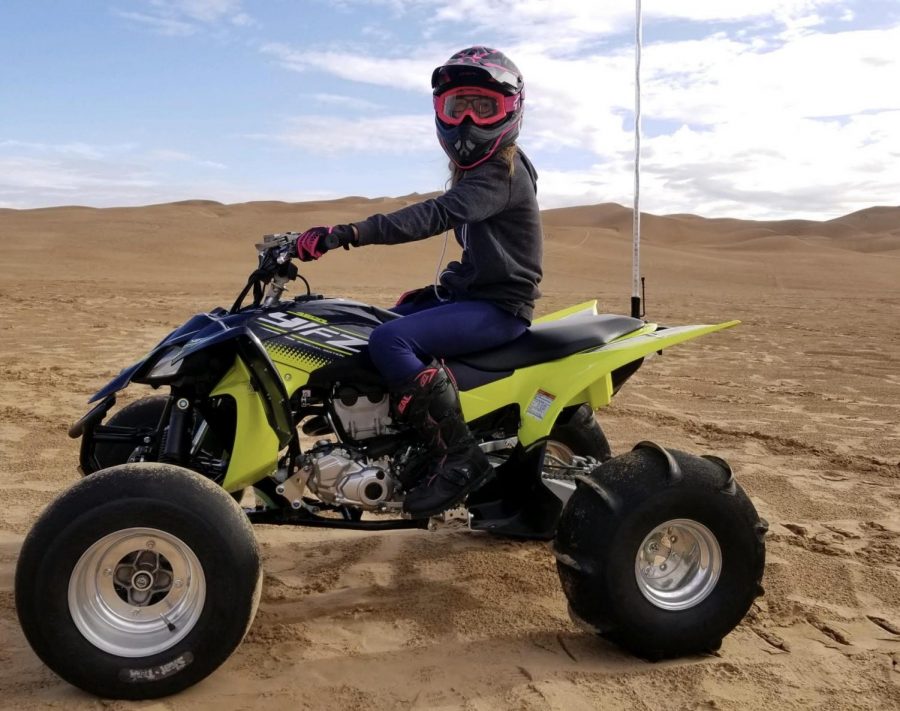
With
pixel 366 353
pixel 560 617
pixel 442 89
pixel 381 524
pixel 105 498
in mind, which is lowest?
pixel 560 617

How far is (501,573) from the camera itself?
14.5ft

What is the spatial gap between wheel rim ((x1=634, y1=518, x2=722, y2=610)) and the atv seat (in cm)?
90

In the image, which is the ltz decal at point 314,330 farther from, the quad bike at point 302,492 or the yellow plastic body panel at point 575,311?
the yellow plastic body panel at point 575,311

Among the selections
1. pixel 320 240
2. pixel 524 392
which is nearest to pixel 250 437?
pixel 320 240

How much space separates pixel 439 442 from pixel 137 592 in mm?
1295

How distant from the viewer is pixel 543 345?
3.97 meters

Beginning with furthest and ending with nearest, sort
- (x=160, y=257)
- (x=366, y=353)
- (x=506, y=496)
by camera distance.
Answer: (x=160, y=257)
(x=506, y=496)
(x=366, y=353)

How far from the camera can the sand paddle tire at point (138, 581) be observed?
305cm

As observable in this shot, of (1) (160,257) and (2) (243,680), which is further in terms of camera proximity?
(1) (160,257)

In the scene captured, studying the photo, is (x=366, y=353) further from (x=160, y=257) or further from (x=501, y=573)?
(x=160, y=257)

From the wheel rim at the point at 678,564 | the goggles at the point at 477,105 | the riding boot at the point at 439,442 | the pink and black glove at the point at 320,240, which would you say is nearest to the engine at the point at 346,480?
the riding boot at the point at 439,442

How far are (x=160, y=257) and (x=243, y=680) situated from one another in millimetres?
29585

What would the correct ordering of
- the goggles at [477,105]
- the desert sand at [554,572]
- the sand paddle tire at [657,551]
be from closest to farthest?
the desert sand at [554,572] < the sand paddle tire at [657,551] < the goggles at [477,105]

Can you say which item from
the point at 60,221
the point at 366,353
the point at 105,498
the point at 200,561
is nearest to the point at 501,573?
the point at 366,353
